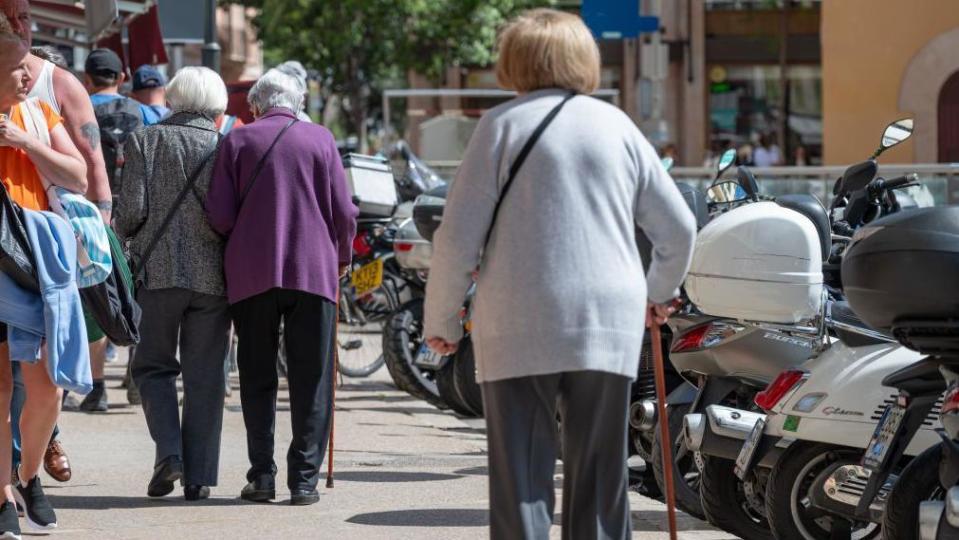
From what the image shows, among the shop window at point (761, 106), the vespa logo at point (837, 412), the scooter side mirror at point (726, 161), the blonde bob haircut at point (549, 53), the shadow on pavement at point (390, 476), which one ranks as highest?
the blonde bob haircut at point (549, 53)

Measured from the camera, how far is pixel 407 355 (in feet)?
38.3

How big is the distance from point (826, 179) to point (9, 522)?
31.6 ft

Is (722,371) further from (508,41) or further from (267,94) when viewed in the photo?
(508,41)

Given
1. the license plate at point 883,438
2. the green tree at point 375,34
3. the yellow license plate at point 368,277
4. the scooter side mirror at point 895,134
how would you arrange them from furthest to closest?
the green tree at point 375,34, the yellow license plate at point 368,277, the scooter side mirror at point 895,134, the license plate at point 883,438

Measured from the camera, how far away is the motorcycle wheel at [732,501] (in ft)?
22.8

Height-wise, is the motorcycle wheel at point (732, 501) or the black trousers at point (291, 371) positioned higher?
the black trousers at point (291, 371)

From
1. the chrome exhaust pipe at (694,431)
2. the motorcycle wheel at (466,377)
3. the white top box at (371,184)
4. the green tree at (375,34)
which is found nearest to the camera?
the chrome exhaust pipe at (694,431)

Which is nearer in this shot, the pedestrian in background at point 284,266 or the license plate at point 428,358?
the pedestrian in background at point 284,266

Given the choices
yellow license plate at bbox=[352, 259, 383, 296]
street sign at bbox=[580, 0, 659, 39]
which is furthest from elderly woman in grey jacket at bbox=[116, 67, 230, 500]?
street sign at bbox=[580, 0, 659, 39]

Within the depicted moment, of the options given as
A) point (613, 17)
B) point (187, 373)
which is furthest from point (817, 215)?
point (613, 17)

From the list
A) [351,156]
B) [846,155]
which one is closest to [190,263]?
[351,156]

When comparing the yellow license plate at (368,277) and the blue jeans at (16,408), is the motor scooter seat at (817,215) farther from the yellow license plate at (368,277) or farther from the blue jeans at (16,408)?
the yellow license plate at (368,277)

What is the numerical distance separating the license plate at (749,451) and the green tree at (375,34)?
3246 cm

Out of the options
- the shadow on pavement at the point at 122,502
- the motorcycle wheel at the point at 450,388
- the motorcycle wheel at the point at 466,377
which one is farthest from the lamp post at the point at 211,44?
the shadow on pavement at the point at 122,502
